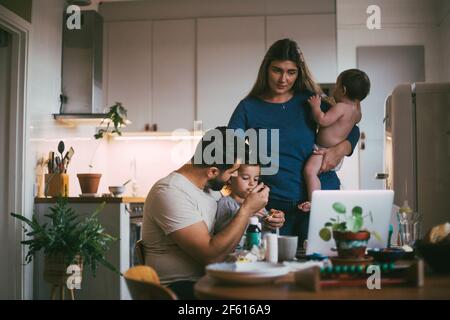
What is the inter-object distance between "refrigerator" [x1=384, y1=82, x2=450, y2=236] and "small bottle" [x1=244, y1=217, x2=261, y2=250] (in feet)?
4.47

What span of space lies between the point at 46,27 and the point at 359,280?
328cm

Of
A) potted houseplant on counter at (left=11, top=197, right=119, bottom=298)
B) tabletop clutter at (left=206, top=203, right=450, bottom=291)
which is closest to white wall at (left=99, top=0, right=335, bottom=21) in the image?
potted houseplant on counter at (left=11, top=197, right=119, bottom=298)

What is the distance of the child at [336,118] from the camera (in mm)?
3143

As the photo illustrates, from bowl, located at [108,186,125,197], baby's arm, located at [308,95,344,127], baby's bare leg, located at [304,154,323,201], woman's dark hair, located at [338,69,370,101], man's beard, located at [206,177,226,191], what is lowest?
bowl, located at [108,186,125,197]

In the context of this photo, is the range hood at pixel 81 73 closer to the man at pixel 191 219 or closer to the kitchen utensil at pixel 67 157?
the kitchen utensil at pixel 67 157

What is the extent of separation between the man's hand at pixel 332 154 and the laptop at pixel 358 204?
134 cm

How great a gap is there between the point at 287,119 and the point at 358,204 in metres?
1.36

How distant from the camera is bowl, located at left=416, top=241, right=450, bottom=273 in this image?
1.56 meters

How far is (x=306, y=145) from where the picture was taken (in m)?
3.19

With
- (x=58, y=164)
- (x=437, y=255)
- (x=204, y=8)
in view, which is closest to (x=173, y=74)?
(x=204, y=8)

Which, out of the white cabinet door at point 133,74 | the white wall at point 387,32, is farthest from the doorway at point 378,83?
the white cabinet door at point 133,74

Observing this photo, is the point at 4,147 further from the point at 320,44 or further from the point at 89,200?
the point at 320,44

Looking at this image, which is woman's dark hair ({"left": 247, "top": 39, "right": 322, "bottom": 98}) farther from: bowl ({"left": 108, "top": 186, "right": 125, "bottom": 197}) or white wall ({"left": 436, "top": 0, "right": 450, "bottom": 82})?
white wall ({"left": 436, "top": 0, "right": 450, "bottom": 82})

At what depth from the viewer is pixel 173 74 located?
16.0ft
